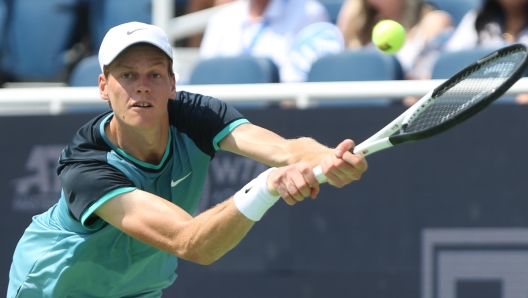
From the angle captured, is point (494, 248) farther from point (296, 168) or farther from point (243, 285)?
point (296, 168)

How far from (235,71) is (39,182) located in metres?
1.19

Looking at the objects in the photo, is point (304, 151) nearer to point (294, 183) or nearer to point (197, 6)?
point (294, 183)

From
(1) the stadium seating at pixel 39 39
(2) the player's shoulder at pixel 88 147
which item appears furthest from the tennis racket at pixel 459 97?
(1) the stadium seating at pixel 39 39

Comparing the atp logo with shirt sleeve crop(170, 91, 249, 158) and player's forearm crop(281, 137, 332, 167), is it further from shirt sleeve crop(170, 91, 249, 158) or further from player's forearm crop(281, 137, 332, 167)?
player's forearm crop(281, 137, 332, 167)

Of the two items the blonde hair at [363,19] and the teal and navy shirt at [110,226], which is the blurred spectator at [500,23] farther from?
the teal and navy shirt at [110,226]

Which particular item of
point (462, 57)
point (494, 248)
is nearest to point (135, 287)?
point (494, 248)

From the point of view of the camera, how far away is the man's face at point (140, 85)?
2938mm

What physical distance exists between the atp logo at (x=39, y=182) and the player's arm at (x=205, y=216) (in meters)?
1.58

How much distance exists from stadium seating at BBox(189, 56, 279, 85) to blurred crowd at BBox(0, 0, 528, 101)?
11.2 inches

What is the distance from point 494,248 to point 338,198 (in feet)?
2.53

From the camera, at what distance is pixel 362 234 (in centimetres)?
416

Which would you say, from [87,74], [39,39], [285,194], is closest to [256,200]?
[285,194]

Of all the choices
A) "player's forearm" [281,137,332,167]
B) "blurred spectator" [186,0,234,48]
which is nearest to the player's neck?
"player's forearm" [281,137,332,167]

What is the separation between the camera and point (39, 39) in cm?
621
